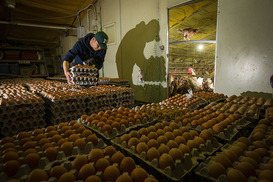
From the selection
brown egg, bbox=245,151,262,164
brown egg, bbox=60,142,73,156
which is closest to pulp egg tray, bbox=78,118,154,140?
brown egg, bbox=60,142,73,156

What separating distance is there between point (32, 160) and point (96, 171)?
44 centimetres

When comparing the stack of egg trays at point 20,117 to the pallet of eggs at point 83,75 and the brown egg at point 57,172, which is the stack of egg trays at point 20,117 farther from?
the brown egg at point 57,172

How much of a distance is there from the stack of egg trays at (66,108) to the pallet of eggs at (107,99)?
0.18 meters

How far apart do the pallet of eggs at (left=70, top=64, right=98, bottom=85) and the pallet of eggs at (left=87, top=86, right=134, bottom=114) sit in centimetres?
81

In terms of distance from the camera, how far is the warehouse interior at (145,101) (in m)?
0.96

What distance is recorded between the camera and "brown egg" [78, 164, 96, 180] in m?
0.86

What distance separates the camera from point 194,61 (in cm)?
977

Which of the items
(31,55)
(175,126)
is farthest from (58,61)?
(175,126)

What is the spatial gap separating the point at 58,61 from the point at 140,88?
974cm

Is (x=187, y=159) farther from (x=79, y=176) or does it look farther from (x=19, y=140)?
(x=19, y=140)

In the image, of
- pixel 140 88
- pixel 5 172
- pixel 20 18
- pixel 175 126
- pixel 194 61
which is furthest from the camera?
pixel 194 61

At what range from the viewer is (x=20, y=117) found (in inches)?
98.7

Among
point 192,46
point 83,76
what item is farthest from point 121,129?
point 192,46

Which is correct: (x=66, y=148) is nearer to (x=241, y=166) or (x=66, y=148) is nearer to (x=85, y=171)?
(x=85, y=171)
